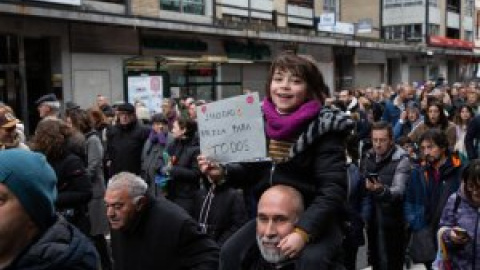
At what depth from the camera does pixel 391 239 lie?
639cm

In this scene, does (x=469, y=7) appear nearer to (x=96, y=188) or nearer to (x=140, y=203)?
(x=96, y=188)

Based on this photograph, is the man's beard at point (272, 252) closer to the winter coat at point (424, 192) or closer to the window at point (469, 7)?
the winter coat at point (424, 192)

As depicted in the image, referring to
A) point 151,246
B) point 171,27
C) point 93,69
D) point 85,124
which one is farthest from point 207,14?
point 151,246

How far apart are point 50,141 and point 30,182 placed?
135 inches

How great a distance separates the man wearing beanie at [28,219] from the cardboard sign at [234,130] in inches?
40.7

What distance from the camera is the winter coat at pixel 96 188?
7359mm

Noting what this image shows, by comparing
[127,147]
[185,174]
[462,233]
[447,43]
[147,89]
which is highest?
[447,43]

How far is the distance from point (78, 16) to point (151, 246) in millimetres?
12308

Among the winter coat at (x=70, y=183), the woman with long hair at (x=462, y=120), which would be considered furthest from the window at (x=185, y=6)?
the winter coat at (x=70, y=183)

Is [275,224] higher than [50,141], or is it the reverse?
[50,141]

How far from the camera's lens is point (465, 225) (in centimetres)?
448

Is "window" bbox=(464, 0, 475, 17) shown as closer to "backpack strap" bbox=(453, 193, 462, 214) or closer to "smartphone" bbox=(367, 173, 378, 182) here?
"smartphone" bbox=(367, 173, 378, 182)

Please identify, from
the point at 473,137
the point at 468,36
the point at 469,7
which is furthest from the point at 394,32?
the point at 473,137

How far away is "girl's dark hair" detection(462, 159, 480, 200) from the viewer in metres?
4.39
